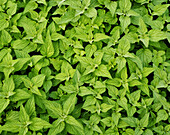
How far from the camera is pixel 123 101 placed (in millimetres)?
2855

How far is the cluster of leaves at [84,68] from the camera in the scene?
2.76m

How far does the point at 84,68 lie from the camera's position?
3020mm

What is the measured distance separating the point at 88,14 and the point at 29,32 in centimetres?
93

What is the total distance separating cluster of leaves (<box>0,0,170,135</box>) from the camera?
2.76 meters

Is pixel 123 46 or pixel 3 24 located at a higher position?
pixel 3 24

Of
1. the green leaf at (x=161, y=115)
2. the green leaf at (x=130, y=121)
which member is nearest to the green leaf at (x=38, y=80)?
the green leaf at (x=130, y=121)

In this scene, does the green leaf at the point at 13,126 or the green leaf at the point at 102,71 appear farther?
the green leaf at the point at 102,71

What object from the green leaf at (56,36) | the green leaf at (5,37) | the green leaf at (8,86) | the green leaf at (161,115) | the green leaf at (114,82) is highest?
the green leaf at (5,37)

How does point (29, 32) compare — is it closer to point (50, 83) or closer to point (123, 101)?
point (50, 83)

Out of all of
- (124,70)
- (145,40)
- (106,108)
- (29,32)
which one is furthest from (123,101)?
(29,32)

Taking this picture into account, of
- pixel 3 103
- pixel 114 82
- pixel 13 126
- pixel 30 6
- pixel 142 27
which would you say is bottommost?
pixel 13 126

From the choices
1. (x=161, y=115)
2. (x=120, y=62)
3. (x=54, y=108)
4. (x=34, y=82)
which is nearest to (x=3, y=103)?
(x=34, y=82)

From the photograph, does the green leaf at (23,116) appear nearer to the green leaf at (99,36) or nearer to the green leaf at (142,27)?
the green leaf at (99,36)

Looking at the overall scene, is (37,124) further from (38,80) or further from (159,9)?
(159,9)
